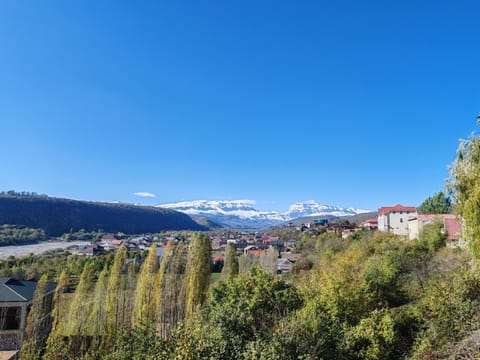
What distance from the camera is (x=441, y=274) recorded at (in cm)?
1423

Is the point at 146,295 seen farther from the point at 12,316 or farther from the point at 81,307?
the point at 12,316

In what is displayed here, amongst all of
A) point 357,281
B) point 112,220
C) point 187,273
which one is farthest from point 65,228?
point 357,281

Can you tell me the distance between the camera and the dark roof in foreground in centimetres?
1516

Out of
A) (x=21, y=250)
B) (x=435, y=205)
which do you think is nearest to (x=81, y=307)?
(x=435, y=205)

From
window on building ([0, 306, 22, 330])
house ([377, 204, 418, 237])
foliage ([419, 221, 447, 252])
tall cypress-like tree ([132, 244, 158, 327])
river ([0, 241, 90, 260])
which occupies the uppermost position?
house ([377, 204, 418, 237])

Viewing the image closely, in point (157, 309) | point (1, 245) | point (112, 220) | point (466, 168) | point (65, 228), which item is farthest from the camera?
point (112, 220)

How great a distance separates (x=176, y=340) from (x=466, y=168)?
7.52 m

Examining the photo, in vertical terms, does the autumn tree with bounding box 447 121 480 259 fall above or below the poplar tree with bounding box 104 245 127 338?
above

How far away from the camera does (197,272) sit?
17.9 metres

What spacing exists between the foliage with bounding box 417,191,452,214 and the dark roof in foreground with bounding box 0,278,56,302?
44.1m

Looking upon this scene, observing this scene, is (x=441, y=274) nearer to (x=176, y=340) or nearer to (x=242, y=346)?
(x=242, y=346)

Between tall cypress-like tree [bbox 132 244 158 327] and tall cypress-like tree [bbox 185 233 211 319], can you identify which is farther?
tall cypress-like tree [bbox 185 233 211 319]

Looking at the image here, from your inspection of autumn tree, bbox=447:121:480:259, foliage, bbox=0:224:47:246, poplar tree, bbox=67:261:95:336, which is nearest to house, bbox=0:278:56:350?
poplar tree, bbox=67:261:95:336

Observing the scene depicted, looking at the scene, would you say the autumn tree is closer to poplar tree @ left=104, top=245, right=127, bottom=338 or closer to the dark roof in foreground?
poplar tree @ left=104, top=245, right=127, bottom=338
